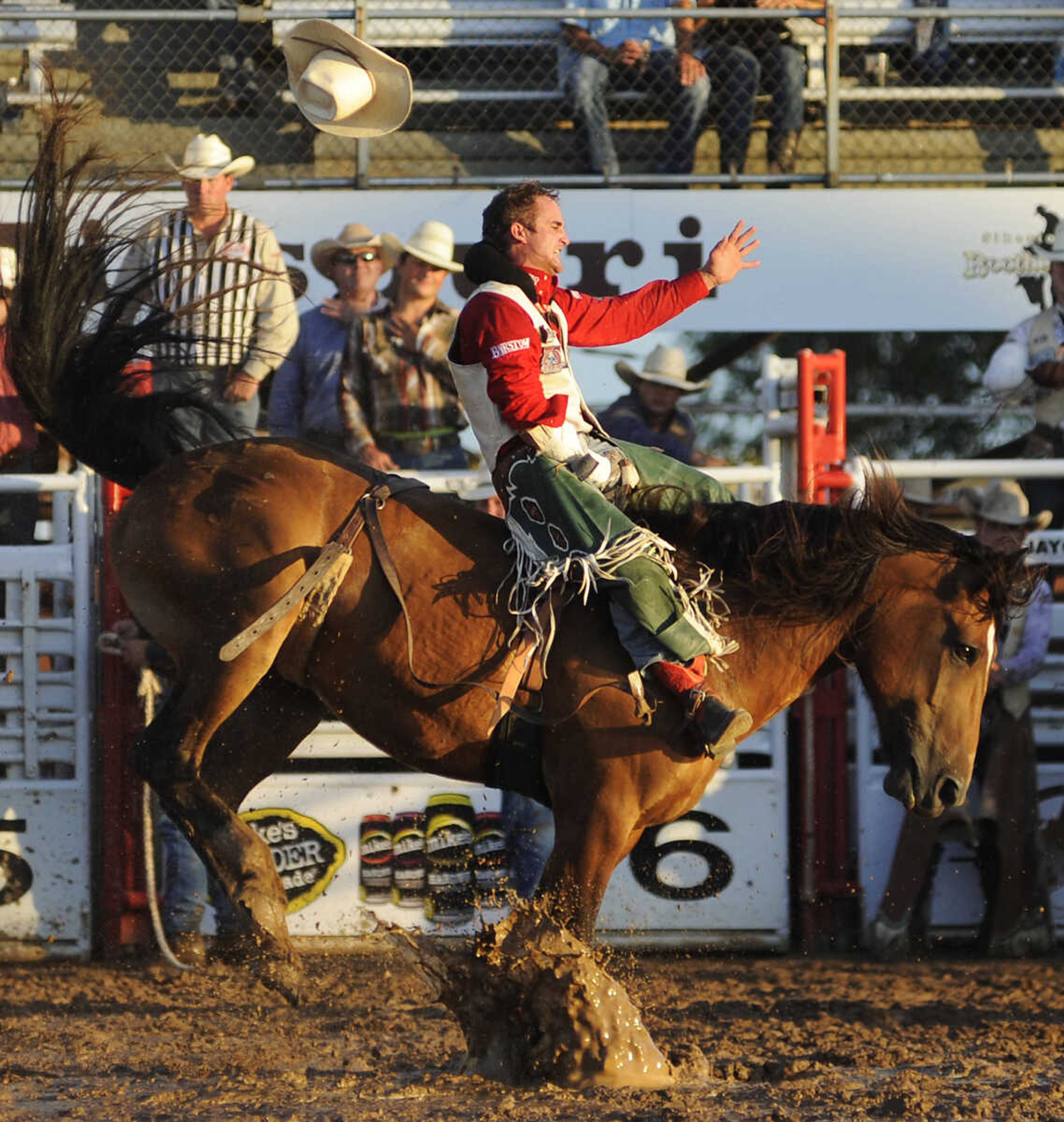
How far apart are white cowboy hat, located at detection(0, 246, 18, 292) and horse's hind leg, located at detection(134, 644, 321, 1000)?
4.25 feet

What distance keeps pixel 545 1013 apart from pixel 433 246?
4.21 metres

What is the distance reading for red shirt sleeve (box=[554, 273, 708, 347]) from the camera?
15.4 ft

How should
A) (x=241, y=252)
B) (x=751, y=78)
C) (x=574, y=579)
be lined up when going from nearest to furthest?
(x=574, y=579) → (x=241, y=252) → (x=751, y=78)

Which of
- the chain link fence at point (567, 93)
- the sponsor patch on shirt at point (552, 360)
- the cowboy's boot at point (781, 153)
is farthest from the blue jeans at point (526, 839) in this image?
the cowboy's boot at point (781, 153)

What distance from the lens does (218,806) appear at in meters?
4.39

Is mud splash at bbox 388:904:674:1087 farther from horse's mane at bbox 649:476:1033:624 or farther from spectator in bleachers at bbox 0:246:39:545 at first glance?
spectator in bleachers at bbox 0:246:39:545

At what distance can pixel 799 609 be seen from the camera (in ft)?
15.0

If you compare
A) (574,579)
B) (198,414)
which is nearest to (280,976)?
(574,579)

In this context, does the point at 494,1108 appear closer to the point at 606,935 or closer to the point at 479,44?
the point at 606,935

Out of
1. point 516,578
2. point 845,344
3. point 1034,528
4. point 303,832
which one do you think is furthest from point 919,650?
point 845,344

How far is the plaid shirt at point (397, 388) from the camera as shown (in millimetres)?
7301

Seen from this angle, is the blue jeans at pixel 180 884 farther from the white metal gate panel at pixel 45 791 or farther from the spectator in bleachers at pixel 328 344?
the spectator in bleachers at pixel 328 344

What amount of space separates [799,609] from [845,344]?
34.8 ft

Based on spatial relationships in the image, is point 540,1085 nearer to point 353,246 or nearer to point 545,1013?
point 545,1013
